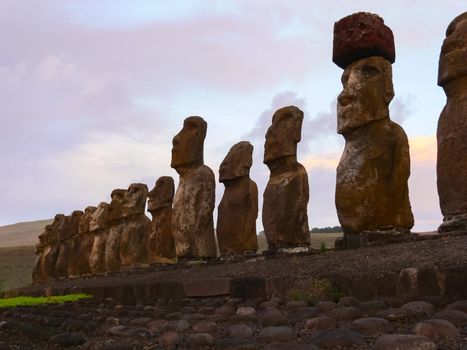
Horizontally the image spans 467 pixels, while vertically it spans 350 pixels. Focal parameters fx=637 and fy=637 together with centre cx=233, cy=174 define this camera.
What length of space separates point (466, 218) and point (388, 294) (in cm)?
208

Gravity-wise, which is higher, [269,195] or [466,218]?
[269,195]

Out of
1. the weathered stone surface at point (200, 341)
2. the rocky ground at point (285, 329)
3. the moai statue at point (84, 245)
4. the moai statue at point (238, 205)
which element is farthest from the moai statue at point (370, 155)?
the moai statue at point (84, 245)

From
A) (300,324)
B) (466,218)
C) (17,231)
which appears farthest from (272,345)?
(17,231)

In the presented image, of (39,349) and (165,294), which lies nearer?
(39,349)

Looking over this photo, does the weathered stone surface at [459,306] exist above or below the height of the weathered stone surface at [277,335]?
above

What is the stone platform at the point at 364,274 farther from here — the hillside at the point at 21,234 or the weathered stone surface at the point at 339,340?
the hillside at the point at 21,234

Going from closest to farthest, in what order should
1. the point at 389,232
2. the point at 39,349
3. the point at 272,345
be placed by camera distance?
the point at 272,345
the point at 39,349
the point at 389,232

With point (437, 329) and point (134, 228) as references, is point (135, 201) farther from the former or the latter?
point (437, 329)

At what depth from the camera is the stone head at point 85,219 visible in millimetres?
20684

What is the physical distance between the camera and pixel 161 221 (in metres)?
15.0

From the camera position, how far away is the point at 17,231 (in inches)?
3802

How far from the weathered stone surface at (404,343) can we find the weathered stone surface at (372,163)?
14.6ft

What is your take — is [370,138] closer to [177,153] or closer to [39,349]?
[39,349]

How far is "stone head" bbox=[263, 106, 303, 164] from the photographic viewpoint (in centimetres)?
985
